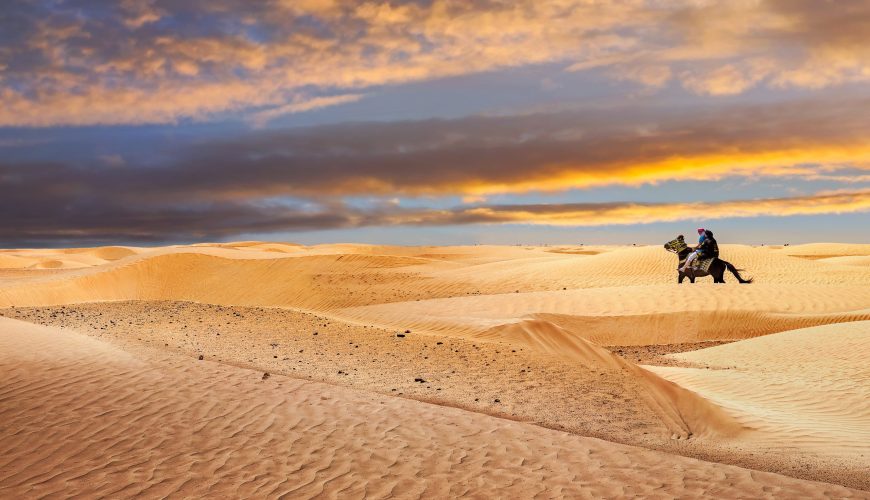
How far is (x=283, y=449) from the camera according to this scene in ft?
24.6

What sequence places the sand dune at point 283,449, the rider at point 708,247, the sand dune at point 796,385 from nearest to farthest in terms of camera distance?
the sand dune at point 283,449 → the sand dune at point 796,385 → the rider at point 708,247

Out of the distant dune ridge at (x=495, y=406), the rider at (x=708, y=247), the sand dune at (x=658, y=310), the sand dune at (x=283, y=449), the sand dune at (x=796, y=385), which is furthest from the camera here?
the rider at (x=708, y=247)

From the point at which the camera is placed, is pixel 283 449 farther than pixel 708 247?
No

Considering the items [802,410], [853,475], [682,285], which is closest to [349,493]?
[853,475]

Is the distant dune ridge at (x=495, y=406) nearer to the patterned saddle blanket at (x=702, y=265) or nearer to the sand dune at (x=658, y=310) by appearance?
the sand dune at (x=658, y=310)

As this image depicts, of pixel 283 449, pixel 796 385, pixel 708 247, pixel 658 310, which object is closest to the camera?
pixel 283 449

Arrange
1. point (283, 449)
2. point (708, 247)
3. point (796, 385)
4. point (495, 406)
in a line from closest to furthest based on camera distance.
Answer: point (283, 449), point (495, 406), point (796, 385), point (708, 247)

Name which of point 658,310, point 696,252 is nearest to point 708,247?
point 696,252

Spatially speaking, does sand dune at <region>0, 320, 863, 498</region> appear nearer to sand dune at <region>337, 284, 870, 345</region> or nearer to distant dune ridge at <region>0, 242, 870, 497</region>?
distant dune ridge at <region>0, 242, 870, 497</region>

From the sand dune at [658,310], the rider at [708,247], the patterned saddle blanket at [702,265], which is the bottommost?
the sand dune at [658,310]

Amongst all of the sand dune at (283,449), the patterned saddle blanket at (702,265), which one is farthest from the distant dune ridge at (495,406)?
the patterned saddle blanket at (702,265)

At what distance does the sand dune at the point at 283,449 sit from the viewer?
21.7ft

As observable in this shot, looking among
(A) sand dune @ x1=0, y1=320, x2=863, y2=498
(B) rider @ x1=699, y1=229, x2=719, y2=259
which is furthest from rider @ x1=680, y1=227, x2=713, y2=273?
(A) sand dune @ x1=0, y1=320, x2=863, y2=498

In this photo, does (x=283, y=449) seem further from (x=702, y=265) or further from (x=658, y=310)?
(x=702, y=265)
